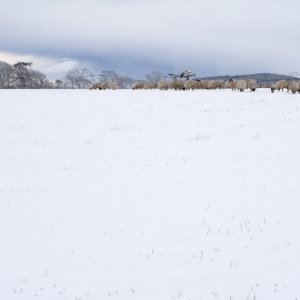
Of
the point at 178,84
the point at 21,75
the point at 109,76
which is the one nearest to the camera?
the point at 178,84

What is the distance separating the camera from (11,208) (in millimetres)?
5766

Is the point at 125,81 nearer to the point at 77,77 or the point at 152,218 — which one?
the point at 77,77

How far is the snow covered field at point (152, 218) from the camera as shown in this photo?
356 centimetres

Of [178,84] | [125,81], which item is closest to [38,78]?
[125,81]

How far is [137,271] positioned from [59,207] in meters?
2.76

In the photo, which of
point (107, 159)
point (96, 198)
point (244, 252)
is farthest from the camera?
point (107, 159)

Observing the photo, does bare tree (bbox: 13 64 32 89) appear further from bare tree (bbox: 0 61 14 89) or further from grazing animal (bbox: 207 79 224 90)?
grazing animal (bbox: 207 79 224 90)

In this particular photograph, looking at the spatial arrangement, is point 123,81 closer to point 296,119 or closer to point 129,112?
point 129,112

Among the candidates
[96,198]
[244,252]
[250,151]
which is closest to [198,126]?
[250,151]

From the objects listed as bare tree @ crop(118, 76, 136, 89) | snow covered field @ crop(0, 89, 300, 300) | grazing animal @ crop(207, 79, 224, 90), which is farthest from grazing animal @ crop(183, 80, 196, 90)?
bare tree @ crop(118, 76, 136, 89)

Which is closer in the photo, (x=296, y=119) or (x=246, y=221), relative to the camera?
(x=246, y=221)

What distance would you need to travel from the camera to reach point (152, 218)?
5.25 m

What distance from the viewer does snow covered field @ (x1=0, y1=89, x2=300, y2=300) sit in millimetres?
3562

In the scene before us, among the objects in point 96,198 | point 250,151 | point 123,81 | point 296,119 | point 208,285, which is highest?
point 123,81
